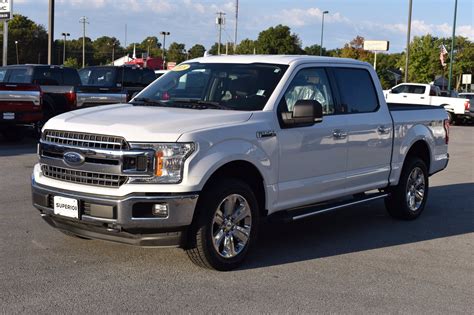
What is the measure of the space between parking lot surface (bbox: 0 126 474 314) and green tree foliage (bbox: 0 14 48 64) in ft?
316

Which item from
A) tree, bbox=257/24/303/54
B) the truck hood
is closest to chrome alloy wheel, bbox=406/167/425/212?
the truck hood

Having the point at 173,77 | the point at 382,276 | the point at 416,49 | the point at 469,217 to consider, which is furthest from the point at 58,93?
the point at 416,49

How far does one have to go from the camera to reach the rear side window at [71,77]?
17.0 metres

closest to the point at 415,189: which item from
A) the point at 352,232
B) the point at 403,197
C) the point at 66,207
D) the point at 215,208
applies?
the point at 403,197

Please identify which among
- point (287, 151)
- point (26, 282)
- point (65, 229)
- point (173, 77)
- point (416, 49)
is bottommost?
point (26, 282)

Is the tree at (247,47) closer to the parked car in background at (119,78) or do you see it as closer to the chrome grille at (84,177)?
the parked car in background at (119,78)

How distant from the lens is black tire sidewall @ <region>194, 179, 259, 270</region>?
515 centimetres

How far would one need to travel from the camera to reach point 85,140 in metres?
5.10

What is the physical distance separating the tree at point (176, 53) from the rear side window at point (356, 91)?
Result: 104050 mm

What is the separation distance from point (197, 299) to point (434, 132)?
5048mm

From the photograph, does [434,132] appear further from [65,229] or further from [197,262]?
[65,229]

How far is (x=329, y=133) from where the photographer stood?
249 inches

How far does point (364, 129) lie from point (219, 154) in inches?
94.4

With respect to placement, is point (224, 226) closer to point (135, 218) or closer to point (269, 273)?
point (269, 273)
